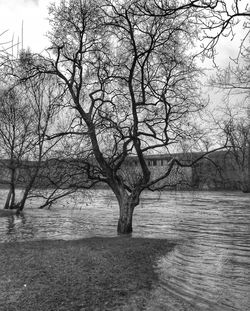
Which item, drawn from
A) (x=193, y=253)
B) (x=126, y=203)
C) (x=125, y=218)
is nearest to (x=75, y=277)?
(x=193, y=253)

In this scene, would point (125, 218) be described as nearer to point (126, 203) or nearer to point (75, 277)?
point (126, 203)

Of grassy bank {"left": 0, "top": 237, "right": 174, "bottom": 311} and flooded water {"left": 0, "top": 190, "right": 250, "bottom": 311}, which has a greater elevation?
grassy bank {"left": 0, "top": 237, "right": 174, "bottom": 311}

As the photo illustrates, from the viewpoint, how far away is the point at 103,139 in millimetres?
17406

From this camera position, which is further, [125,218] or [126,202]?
[125,218]

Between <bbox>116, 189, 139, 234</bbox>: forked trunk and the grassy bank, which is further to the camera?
<bbox>116, 189, 139, 234</bbox>: forked trunk

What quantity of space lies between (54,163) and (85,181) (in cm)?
178

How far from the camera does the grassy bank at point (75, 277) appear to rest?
7049 millimetres

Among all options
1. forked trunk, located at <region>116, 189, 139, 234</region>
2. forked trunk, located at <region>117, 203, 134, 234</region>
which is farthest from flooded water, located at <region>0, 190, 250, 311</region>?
forked trunk, located at <region>116, 189, 139, 234</region>

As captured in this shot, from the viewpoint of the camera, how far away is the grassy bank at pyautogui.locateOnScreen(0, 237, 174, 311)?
278 inches

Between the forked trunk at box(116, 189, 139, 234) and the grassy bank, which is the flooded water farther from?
the forked trunk at box(116, 189, 139, 234)

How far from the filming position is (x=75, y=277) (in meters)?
8.65

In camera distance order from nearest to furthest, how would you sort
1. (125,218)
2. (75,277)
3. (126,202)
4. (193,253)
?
(75,277) < (193,253) < (126,202) < (125,218)

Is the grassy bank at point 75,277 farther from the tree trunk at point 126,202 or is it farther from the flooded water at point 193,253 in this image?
the tree trunk at point 126,202

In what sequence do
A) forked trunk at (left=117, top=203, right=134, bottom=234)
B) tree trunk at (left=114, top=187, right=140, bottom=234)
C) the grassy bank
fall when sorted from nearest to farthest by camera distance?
the grassy bank < tree trunk at (left=114, top=187, right=140, bottom=234) < forked trunk at (left=117, top=203, right=134, bottom=234)
